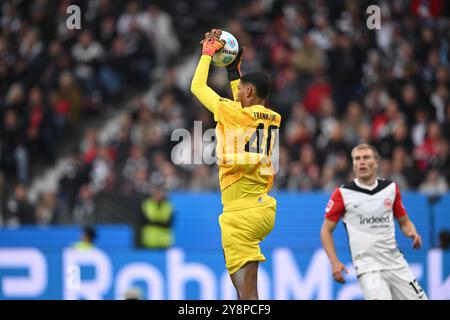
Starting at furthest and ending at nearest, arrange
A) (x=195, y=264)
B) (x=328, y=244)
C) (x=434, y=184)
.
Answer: (x=434, y=184)
(x=195, y=264)
(x=328, y=244)

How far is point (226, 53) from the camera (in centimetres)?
761

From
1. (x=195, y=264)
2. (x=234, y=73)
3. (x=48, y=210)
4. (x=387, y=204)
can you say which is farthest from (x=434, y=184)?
(x=234, y=73)

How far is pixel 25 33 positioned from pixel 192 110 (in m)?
4.55

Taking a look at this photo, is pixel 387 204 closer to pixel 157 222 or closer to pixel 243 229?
pixel 243 229

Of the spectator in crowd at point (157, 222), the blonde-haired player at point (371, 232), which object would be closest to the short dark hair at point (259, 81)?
the blonde-haired player at point (371, 232)

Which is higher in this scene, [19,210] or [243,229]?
[19,210]

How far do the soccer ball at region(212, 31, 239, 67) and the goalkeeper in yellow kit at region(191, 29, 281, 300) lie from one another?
0.11 metres

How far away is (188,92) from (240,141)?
10156mm

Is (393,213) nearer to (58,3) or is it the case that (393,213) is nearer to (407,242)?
(407,242)

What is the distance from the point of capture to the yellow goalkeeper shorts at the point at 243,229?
24.0ft

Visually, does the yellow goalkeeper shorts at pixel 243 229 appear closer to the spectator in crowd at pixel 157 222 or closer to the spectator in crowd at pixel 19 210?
the spectator in crowd at pixel 157 222

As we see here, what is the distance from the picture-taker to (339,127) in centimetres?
1504

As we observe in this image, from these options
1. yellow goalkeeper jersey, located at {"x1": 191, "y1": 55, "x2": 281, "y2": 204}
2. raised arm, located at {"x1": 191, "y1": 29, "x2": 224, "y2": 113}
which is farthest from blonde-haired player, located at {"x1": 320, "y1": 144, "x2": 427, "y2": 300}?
raised arm, located at {"x1": 191, "y1": 29, "x2": 224, "y2": 113}

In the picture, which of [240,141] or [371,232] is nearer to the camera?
[240,141]
